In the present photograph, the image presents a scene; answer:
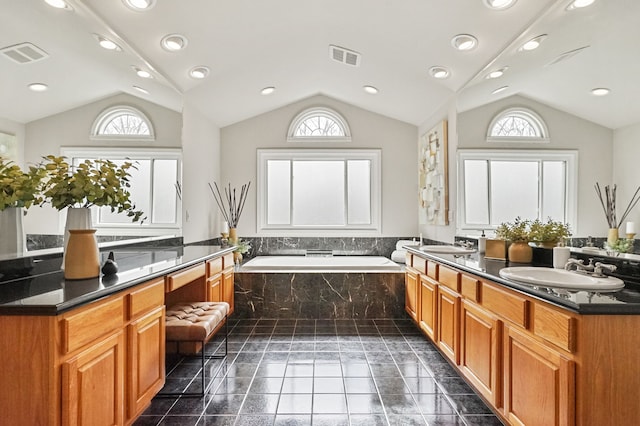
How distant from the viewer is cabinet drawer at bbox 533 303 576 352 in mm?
1389

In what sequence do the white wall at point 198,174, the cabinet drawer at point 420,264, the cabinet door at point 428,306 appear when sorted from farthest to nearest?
the white wall at point 198,174 < the cabinet drawer at point 420,264 < the cabinet door at point 428,306

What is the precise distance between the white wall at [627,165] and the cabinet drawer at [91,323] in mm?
2275

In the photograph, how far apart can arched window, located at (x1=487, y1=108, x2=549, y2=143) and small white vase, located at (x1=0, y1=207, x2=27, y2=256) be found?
2.77 meters

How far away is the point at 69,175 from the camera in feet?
6.13

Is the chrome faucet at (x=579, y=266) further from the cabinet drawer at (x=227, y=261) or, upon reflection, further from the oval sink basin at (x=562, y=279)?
the cabinet drawer at (x=227, y=261)

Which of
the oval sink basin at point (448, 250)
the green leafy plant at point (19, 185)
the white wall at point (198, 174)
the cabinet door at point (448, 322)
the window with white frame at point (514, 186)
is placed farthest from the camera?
the white wall at point (198, 174)

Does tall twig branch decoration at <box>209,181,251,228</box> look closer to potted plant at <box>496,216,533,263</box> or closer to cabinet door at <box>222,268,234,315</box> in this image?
cabinet door at <box>222,268,234,315</box>

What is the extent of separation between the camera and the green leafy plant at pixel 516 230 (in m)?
2.46

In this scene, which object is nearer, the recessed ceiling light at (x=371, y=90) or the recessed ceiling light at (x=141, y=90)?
the recessed ceiling light at (x=141, y=90)

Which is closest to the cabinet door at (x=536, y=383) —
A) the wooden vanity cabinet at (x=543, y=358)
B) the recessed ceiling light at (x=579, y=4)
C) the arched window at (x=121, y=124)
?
the wooden vanity cabinet at (x=543, y=358)

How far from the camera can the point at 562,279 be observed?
189 centimetres

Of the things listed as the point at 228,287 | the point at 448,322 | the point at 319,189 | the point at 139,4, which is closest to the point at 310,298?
the point at 228,287

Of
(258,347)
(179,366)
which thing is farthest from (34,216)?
(258,347)

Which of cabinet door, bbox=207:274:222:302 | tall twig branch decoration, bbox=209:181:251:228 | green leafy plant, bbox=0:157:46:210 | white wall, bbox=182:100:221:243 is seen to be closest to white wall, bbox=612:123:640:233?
green leafy plant, bbox=0:157:46:210
